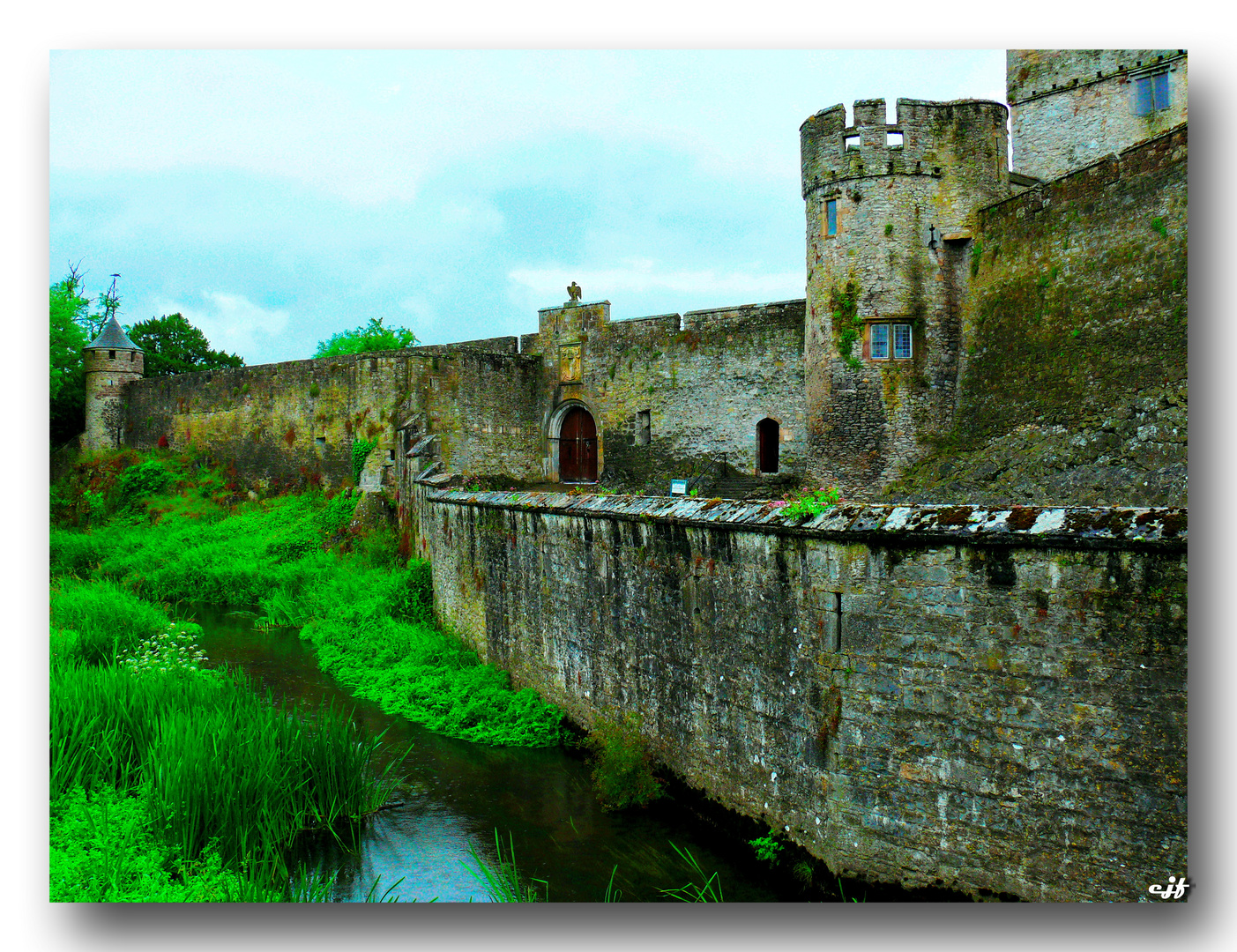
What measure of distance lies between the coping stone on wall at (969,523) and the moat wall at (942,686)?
0.4 inches

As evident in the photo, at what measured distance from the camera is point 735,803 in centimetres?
558

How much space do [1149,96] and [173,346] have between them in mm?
35422

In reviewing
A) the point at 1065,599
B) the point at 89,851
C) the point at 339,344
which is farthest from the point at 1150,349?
the point at 339,344

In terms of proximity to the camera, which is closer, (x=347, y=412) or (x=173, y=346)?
(x=347, y=412)

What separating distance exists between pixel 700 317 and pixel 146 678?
14.0 meters

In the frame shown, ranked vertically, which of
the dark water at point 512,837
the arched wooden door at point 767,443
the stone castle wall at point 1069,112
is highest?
the stone castle wall at point 1069,112

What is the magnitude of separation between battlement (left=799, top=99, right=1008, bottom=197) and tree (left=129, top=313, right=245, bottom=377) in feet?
93.8

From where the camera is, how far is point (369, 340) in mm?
50156

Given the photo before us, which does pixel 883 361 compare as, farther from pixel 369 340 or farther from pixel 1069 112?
pixel 369 340

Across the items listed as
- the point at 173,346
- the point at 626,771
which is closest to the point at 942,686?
the point at 626,771

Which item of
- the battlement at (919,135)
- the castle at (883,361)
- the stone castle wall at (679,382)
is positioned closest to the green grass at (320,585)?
the castle at (883,361)

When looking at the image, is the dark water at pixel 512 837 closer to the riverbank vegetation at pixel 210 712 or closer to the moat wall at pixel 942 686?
the riverbank vegetation at pixel 210 712

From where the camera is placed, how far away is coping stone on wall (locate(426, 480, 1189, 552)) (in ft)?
11.4

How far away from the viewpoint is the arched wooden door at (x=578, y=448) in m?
21.2
